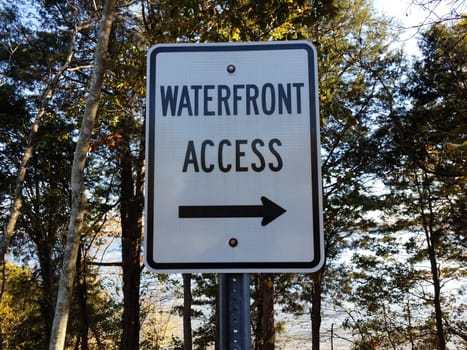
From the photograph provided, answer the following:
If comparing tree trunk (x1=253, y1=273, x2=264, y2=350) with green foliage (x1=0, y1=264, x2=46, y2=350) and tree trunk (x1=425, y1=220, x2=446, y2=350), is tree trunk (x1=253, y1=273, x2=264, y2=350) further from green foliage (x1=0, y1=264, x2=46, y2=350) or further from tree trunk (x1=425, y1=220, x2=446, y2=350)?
green foliage (x1=0, y1=264, x2=46, y2=350)

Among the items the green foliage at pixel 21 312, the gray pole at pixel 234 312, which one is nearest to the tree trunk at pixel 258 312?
the green foliage at pixel 21 312

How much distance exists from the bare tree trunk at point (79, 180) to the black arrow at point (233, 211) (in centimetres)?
477

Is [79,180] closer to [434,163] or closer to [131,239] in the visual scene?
[131,239]

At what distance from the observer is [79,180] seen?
5.68 metres

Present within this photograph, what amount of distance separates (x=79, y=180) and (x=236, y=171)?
511 cm

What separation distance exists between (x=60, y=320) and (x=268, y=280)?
5140mm

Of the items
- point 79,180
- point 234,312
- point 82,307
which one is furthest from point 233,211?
point 82,307

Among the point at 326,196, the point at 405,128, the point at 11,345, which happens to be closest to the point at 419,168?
the point at 405,128

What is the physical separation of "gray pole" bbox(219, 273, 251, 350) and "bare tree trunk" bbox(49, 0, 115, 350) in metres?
4.86

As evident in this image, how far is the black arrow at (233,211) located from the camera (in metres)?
0.95

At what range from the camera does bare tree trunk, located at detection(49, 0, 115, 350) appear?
17.4ft

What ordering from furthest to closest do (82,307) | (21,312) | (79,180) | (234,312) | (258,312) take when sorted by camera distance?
(21,312)
(82,307)
(258,312)
(79,180)
(234,312)

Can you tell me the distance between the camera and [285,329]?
12062 mm

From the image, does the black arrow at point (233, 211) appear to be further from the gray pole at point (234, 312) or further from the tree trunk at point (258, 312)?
the tree trunk at point (258, 312)
